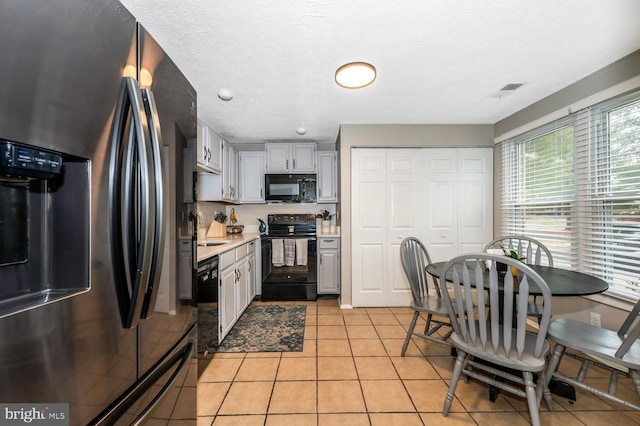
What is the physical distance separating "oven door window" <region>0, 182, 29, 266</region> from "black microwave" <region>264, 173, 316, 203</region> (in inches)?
134

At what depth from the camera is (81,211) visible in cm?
61

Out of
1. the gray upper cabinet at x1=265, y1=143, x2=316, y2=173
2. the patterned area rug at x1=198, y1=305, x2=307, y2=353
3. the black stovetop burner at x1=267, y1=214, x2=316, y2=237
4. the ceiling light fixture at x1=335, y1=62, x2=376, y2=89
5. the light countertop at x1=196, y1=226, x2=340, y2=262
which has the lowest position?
the patterned area rug at x1=198, y1=305, x2=307, y2=353

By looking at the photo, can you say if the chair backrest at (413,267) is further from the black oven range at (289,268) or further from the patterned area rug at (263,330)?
the black oven range at (289,268)

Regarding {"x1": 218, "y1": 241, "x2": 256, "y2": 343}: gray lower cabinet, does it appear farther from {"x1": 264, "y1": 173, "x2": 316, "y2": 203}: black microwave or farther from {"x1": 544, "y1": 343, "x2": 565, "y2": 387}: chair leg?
{"x1": 544, "y1": 343, "x2": 565, "y2": 387}: chair leg

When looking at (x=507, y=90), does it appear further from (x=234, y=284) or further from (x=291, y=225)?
(x=234, y=284)

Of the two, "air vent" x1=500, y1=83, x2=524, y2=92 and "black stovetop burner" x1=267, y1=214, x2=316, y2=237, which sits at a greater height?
"air vent" x1=500, y1=83, x2=524, y2=92

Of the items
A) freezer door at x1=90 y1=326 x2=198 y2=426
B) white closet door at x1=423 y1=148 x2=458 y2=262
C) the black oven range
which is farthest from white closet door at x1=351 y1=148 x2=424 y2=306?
freezer door at x1=90 y1=326 x2=198 y2=426

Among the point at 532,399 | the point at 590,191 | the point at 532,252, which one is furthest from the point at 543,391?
the point at 590,191

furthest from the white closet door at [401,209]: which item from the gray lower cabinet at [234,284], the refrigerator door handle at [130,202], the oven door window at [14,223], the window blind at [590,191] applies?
the oven door window at [14,223]

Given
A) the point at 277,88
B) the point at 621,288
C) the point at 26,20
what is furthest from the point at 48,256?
the point at 621,288

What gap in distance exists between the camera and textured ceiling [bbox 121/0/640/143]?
1479mm

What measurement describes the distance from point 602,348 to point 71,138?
2.45m

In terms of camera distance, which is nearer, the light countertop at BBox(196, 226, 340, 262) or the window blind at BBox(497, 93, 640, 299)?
the window blind at BBox(497, 93, 640, 299)

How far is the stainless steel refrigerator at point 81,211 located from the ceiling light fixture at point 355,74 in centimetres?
135
